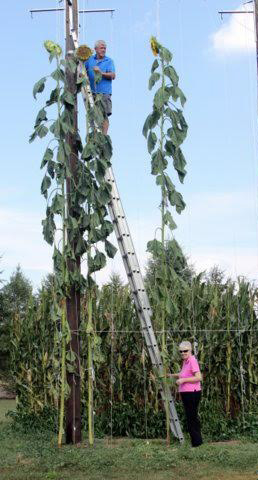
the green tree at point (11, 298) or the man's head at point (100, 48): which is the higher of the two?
the man's head at point (100, 48)

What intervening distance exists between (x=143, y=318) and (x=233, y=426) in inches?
94.2

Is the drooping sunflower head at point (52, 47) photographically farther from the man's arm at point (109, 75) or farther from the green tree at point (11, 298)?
the green tree at point (11, 298)

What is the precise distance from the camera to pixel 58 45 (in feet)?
30.5

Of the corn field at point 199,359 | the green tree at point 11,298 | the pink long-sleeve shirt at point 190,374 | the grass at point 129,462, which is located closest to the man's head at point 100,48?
the corn field at point 199,359

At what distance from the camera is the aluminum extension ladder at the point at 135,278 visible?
913 cm

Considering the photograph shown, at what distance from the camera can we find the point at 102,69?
31.9 feet

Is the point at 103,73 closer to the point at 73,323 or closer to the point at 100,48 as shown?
the point at 100,48

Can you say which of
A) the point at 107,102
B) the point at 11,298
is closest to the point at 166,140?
the point at 107,102

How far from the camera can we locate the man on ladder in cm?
965

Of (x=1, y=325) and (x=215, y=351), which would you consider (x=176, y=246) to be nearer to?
(x=215, y=351)

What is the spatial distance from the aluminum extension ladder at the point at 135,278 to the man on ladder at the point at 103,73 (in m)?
0.27

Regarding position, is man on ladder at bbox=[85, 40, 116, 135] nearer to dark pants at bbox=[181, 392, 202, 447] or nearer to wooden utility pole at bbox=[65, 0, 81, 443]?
wooden utility pole at bbox=[65, 0, 81, 443]

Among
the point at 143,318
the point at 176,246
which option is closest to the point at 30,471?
the point at 143,318

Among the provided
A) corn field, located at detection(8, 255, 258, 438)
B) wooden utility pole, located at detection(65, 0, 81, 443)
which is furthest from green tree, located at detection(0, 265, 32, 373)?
wooden utility pole, located at detection(65, 0, 81, 443)
